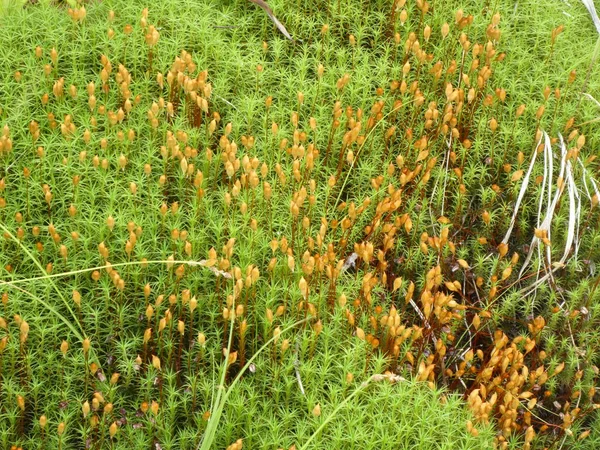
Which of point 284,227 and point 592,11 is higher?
point 592,11

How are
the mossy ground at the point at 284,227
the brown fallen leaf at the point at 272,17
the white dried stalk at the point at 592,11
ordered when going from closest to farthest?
the mossy ground at the point at 284,227 → the brown fallen leaf at the point at 272,17 → the white dried stalk at the point at 592,11

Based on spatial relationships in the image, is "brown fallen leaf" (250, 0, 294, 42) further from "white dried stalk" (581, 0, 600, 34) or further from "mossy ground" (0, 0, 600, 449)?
"white dried stalk" (581, 0, 600, 34)

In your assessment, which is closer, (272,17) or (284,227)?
(284,227)

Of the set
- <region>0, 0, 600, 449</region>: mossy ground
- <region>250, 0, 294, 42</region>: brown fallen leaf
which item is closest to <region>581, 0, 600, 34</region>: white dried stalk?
<region>0, 0, 600, 449</region>: mossy ground

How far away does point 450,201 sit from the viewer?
13.3 feet

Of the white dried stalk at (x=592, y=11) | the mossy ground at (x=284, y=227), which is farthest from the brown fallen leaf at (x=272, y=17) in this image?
the white dried stalk at (x=592, y=11)

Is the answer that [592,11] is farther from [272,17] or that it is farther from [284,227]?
[284,227]

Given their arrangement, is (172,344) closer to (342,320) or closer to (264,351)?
(264,351)

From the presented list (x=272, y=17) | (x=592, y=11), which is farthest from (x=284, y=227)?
(x=592, y=11)

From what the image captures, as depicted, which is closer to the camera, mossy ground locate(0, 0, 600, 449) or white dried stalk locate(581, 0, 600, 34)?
mossy ground locate(0, 0, 600, 449)

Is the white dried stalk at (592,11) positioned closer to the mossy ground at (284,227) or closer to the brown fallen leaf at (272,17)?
the mossy ground at (284,227)

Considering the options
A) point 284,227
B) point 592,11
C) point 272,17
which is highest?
point 592,11

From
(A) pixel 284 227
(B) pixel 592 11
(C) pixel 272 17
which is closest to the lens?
(A) pixel 284 227

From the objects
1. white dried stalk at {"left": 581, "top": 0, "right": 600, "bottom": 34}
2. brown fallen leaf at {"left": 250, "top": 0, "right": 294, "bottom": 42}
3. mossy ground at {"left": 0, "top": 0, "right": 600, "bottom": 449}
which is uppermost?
white dried stalk at {"left": 581, "top": 0, "right": 600, "bottom": 34}
